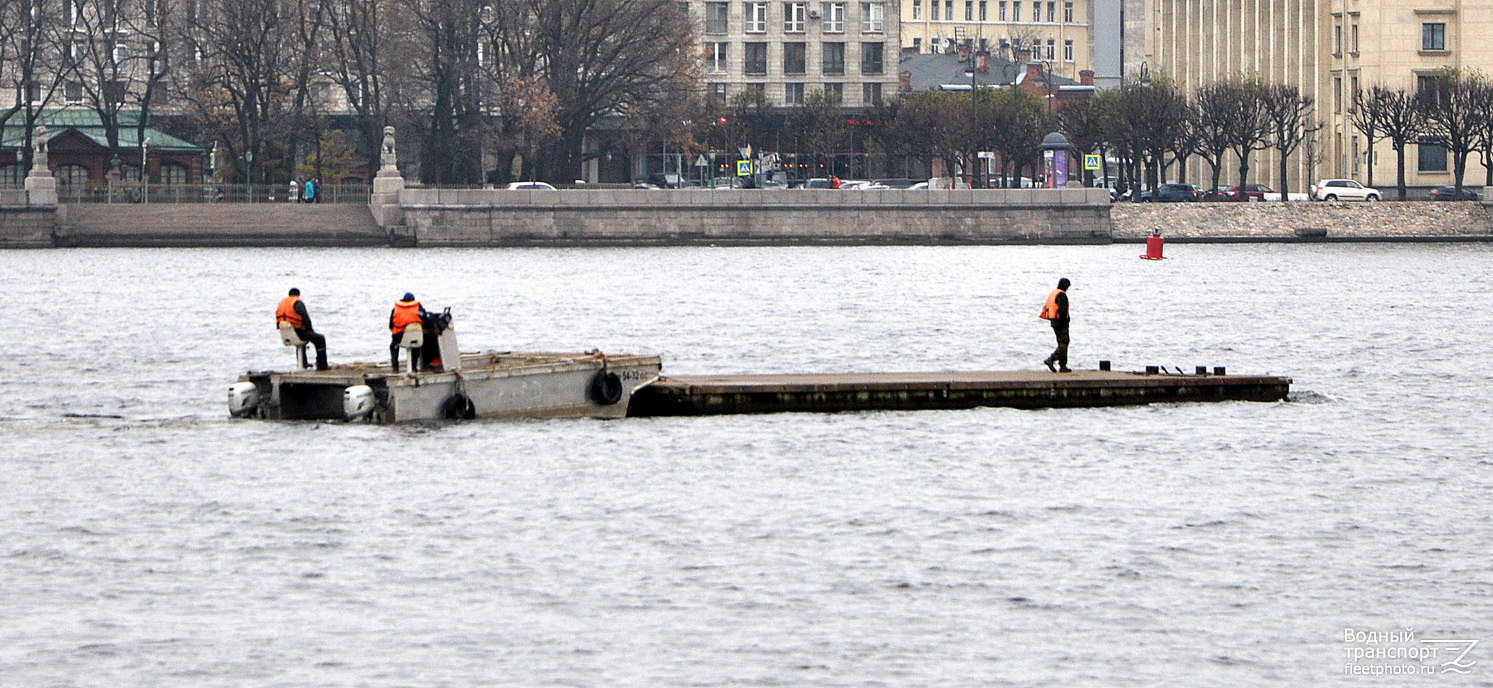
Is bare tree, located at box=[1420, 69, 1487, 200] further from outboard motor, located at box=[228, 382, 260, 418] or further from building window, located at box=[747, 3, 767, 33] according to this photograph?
outboard motor, located at box=[228, 382, 260, 418]

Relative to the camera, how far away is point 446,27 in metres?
95.2

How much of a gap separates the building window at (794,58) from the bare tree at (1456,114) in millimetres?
43241

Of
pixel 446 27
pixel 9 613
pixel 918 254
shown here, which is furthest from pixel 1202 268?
pixel 9 613

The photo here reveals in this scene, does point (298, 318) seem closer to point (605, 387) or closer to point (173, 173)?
point (605, 387)

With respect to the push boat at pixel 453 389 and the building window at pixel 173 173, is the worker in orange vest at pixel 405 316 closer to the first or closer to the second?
the push boat at pixel 453 389

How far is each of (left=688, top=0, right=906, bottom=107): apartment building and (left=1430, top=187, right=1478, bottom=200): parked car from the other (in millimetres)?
38479

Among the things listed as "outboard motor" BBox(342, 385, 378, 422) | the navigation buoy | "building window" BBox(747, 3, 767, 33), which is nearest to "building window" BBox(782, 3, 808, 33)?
"building window" BBox(747, 3, 767, 33)

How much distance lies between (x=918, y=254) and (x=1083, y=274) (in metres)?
15.2

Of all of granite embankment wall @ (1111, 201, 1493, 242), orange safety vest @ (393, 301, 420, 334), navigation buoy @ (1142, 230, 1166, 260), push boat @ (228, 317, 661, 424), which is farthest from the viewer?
granite embankment wall @ (1111, 201, 1493, 242)

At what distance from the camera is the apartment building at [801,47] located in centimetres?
13962

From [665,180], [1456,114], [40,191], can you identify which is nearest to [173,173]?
[40,191]

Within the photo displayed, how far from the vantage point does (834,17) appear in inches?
5527

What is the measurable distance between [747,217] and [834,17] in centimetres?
4937

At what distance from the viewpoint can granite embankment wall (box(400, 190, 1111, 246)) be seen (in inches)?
3590
